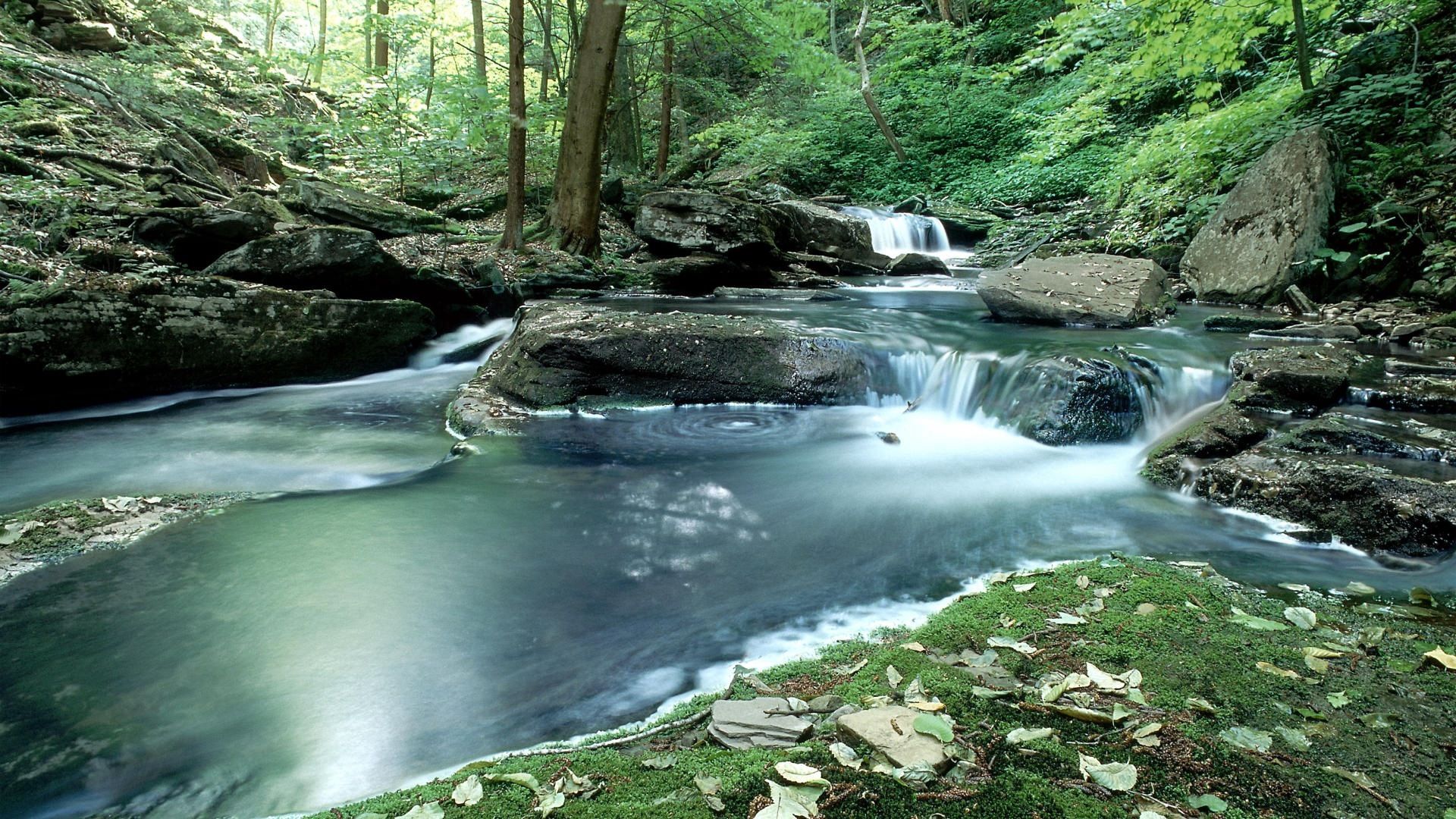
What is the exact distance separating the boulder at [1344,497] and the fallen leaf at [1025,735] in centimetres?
316

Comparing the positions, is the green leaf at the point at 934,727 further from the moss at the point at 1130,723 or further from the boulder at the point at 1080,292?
the boulder at the point at 1080,292

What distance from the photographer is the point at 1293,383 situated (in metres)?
5.70

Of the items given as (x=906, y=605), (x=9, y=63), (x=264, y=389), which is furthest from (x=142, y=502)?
(x=9, y=63)

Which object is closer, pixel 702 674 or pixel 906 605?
pixel 702 674

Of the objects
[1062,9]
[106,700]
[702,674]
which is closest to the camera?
[106,700]

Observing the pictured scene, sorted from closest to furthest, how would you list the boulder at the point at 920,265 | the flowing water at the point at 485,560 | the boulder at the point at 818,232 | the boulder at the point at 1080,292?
the flowing water at the point at 485,560 → the boulder at the point at 1080,292 → the boulder at the point at 920,265 → the boulder at the point at 818,232

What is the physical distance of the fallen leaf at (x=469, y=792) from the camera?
1.97 metres

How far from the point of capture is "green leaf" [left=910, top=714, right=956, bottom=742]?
2061 millimetres

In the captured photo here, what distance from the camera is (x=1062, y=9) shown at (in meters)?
22.1

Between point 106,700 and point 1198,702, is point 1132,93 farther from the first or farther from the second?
point 106,700

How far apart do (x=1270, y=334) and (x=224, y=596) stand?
964 cm

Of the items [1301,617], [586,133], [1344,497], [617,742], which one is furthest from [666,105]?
[617,742]

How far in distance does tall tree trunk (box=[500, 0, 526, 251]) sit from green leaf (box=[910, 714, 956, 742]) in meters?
11.8

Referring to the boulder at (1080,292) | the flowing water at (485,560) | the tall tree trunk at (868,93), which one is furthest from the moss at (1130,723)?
the tall tree trunk at (868,93)
